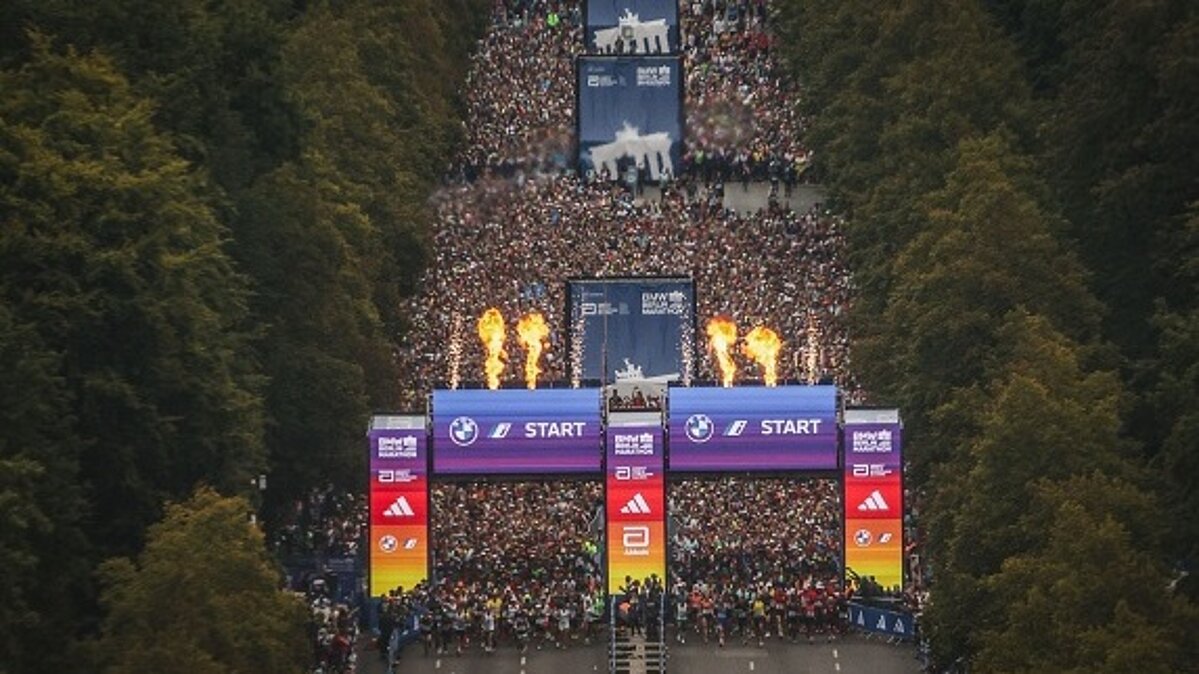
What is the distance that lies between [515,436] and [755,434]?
231 inches

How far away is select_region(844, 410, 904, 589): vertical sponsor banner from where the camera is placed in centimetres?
14412

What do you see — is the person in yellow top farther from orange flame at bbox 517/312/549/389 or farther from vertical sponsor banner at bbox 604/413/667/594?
orange flame at bbox 517/312/549/389

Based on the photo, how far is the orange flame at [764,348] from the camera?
524 ft

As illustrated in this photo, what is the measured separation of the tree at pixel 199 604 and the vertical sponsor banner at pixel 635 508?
17.5m

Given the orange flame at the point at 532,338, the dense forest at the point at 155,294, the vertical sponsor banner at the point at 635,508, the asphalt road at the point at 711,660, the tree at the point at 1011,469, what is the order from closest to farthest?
the dense forest at the point at 155,294
the tree at the point at 1011,469
the asphalt road at the point at 711,660
the vertical sponsor banner at the point at 635,508
the orange flame at the point at 532,338

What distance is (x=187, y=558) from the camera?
125 m

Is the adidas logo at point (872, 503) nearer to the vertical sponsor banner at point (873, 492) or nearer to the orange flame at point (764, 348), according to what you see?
the vertical sponsor banner at point (873, 492)

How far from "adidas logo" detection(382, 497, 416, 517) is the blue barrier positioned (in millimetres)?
11012

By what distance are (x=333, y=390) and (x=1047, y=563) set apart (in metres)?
37.1

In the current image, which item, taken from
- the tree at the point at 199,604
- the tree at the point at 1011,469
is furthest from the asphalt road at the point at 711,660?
the tree at the point at 199,604

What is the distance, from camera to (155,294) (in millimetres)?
136375

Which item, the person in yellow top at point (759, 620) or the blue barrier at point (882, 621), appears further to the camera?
the person in yellow top at point (759, 620)

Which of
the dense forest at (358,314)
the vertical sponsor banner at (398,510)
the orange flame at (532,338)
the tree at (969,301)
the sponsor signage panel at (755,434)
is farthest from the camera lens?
the orange flame at (532,338)

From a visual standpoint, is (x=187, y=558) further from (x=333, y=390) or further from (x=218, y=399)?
(x=333, y=390)
